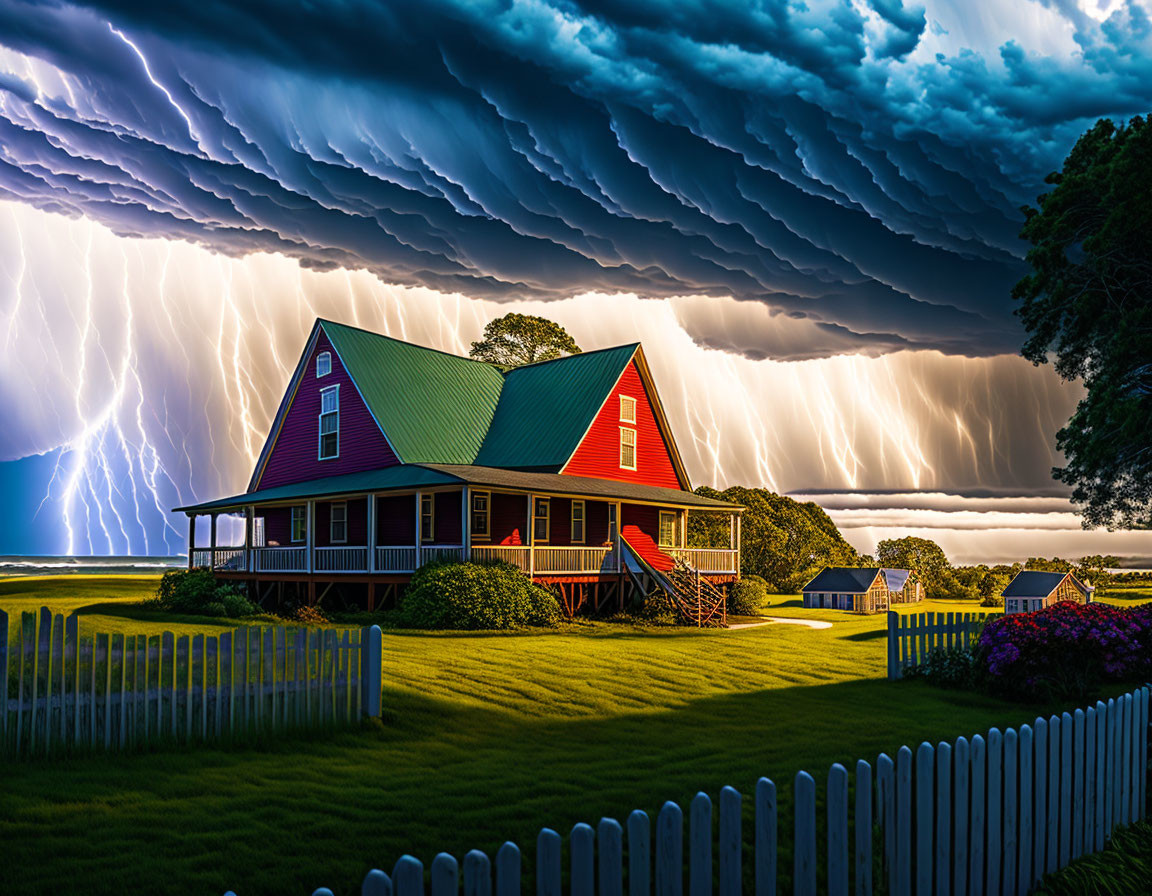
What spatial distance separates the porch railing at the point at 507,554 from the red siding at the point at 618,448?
6.61m

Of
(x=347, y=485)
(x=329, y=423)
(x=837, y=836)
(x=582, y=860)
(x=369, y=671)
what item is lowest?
(x=369, y=671)

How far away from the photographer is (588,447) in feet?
131

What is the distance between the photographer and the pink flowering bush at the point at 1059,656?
56.3ft

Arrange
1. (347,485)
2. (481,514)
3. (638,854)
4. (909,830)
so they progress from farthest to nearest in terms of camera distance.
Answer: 1. (481,514)
2. (347,485)
3. (909,830)
4. (638,854)

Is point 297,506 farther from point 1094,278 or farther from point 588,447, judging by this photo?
point 1094,278

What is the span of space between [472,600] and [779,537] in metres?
50.1

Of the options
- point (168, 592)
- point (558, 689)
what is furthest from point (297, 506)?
point (558, 689)

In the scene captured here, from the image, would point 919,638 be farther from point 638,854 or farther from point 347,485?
point 347,485

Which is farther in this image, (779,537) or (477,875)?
(779,537)

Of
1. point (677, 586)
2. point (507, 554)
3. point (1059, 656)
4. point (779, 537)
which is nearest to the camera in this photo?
point (1059, 656)

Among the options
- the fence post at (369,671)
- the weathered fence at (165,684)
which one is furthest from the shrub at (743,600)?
the weathered fence at (165,684)

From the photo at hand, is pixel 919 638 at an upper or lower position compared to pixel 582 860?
lower

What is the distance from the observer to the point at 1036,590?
64.3 m

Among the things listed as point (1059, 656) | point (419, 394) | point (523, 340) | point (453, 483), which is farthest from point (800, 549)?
point (1059, 656)
